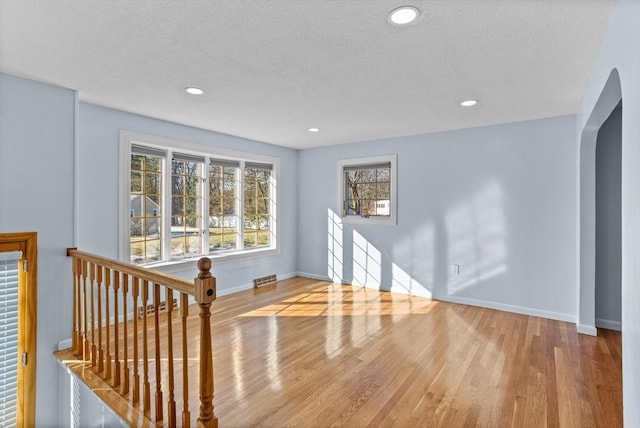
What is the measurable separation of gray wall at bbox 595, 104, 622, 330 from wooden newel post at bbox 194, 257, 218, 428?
408 cm

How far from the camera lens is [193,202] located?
464 cm

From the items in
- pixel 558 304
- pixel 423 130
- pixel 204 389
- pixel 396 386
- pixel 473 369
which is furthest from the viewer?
pixel 423 130

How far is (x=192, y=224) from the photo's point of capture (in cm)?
464

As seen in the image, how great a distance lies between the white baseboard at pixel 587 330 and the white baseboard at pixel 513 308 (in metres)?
0.30

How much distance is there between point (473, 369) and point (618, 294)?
7.06 feet

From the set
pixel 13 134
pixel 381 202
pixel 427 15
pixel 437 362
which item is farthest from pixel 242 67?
pixel 381 202

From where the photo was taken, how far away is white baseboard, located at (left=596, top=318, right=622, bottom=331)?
3.63 m

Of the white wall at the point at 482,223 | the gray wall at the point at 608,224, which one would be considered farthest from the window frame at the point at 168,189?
the gray wall at the point at 608,224

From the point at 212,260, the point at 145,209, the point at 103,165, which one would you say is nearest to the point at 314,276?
the point at 212,260

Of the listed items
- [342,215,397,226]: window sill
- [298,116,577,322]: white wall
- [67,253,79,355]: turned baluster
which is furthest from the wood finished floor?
[342,215,397,226]: window sill

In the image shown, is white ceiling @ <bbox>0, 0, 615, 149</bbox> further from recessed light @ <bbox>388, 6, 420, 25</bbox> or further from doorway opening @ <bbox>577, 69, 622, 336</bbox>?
doorway opening @ <bbox>577, 69, 622, 336</bbox>

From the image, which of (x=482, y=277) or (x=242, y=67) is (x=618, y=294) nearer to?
(x=482, y=277)

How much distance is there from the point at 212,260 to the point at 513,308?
391 centimetres

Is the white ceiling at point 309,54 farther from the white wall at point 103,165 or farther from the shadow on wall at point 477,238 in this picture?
the shadow on wall at point 477,238
